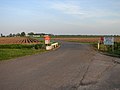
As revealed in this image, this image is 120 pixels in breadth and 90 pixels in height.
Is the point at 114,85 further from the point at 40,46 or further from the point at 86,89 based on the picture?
the point at 40,46

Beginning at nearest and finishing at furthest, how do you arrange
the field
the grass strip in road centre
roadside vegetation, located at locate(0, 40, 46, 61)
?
the grass strip in road centre → roadside vegetation, located at locate(0, 40, 46, 61) → the field

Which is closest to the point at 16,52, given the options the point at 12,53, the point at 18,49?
the point at 12,53

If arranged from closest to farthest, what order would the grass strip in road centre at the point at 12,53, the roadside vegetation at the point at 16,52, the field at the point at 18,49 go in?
1. the grass strip in road centre at the point at 12,53
2. the roadside vegetation at the point at 16,52
3. the field at the point at 18,49

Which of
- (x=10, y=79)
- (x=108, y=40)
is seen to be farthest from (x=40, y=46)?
(x=10, y=79)

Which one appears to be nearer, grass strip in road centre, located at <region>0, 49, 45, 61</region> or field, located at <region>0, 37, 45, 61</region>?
grass strip in road centre, located at <region>0, 49, 45, 61</region>

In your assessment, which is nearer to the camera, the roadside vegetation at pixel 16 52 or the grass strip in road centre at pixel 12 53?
the grass strip in road centre at pixel 12 53

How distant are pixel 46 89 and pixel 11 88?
1236 millimetres

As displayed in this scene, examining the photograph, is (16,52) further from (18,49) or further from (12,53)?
(18,49)

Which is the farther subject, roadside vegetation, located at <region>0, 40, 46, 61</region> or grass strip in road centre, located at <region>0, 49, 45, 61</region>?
roadside vegetation, located at <region>0, 40, 46, 61</region>

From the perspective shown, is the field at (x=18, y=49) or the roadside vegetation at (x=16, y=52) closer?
the roadside vegetation at (x=16, y=52)

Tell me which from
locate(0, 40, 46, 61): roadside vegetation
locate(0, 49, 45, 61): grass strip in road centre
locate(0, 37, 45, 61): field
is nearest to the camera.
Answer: locate(0, 49, 45, 61): grass strip in road centre

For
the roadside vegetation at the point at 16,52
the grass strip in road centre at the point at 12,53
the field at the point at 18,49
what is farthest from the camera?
the field at the point at 18,49

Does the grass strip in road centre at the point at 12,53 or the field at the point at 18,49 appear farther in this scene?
the field at the point at 18,49

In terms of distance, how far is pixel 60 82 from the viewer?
1030 centimetres
